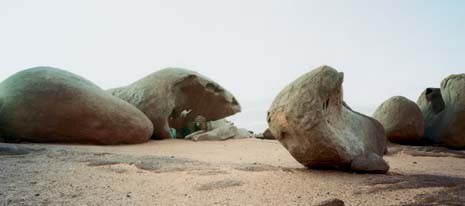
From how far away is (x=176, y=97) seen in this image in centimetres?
1035

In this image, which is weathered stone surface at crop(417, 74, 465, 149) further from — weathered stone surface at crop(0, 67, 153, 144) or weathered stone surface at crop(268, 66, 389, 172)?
weathered stone surface at crop(0, 67, 153, 144)

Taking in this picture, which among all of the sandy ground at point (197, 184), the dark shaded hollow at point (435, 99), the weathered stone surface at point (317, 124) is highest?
the dark shaded hollow at point (435, 99)

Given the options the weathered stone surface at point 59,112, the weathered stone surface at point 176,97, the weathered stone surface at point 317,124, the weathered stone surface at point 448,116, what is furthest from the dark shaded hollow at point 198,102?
the weathered stone surface at point 317,124

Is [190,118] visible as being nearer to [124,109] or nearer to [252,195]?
[124,109]

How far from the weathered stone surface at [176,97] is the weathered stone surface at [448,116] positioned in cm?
515

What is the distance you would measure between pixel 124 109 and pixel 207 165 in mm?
4048

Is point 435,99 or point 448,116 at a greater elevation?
point 435,99

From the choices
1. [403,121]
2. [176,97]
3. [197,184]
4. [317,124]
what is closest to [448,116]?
[403,121]

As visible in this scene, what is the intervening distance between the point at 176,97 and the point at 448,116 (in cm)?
626

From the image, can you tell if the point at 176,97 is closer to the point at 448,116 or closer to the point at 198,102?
the point at 198,102

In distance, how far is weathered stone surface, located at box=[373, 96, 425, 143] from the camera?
837 cm

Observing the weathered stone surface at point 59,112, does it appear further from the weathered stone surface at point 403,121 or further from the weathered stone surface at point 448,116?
→ the weathered stone surface at point 448,116

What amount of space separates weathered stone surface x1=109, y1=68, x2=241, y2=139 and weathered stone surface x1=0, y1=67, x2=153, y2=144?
1.34 metres

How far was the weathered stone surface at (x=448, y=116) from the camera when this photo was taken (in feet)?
27.6
